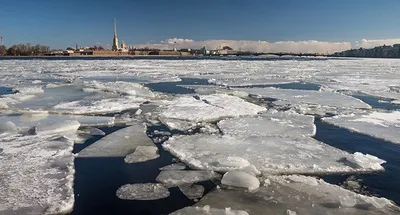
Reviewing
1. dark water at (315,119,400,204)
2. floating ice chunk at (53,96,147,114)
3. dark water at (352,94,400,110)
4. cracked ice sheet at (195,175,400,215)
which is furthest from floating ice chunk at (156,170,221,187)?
dark water at (352,94,400,110)

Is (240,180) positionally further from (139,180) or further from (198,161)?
(139,180)

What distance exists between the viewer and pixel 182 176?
343 centimetres

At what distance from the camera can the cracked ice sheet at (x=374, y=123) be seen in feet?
16.9

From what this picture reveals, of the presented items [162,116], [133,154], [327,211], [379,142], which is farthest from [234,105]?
[327,211]

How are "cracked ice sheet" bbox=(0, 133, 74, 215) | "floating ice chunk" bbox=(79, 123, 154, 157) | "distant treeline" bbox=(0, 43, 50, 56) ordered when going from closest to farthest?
"cracked ice sheet" bbox=(0, 133, 74, 215)
"floating ice chunk" bbox=(79, 123, 154, 157)
"distant treeline" bbox=(0, 43, 50, 56)

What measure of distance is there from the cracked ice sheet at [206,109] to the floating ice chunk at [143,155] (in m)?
1.87

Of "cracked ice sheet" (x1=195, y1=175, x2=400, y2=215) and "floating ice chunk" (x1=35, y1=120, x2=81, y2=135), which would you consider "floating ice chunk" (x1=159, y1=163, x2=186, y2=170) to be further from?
"floating ice chunk" (x1=35, y1=120, x2=81, y2=135)

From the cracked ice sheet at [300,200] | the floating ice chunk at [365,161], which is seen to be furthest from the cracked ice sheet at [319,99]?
the cracked ice sheet at [300,200]

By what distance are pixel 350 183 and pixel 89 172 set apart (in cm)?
262

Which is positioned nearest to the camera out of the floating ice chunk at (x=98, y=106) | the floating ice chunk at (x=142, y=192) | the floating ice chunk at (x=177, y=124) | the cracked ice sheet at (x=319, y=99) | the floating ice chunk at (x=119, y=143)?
the floating ice chunk at (x=142, y=192)

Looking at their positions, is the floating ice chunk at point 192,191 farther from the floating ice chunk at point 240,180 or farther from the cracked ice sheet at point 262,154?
the cracked ice sheet at point 262,154

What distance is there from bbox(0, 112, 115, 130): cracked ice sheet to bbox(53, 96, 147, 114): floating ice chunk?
576 millimetres

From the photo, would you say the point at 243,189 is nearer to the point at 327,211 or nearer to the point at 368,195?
the point at 327,211

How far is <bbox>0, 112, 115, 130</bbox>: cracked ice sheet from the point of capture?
5629 millimetres
